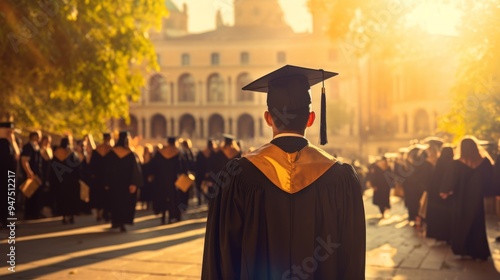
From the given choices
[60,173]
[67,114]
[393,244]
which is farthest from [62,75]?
[393,244]

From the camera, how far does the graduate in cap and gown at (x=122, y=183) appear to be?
12438mm

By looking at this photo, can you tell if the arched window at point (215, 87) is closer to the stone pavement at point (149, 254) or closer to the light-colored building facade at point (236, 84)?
the light-colored building facade at point (236, 84)

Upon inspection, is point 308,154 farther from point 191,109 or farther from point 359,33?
point 191,109

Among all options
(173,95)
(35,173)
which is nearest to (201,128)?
(173,95)

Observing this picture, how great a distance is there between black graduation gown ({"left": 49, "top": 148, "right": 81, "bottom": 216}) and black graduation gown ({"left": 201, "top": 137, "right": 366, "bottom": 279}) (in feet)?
35.3

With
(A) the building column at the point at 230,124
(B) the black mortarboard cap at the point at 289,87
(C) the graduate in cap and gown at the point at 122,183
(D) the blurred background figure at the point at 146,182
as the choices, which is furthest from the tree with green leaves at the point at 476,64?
(A) the building column at the point at 230,124

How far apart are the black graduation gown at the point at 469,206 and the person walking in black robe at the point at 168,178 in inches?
258

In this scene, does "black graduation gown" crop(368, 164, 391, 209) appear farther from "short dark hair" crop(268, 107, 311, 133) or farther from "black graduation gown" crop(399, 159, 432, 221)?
"short dark hair" crop(268, 107, 311, 133)

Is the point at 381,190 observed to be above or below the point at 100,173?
below

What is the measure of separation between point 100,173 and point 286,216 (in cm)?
984

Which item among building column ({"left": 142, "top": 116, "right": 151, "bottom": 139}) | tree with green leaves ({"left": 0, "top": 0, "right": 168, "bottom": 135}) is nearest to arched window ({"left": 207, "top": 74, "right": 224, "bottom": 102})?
building column ({"left": 142, "top": 116, "right": 151, "bottom": 139})

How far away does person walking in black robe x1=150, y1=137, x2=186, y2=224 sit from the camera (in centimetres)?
1448

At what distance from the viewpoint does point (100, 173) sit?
13.1 metres

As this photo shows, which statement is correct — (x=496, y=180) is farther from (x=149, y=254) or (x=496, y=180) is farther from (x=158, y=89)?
(x=158, y=89)
